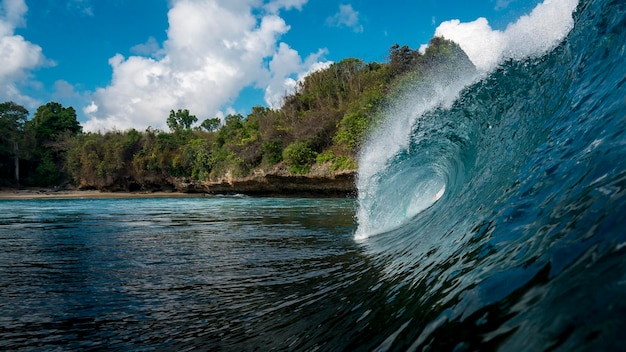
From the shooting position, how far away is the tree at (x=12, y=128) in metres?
45.2

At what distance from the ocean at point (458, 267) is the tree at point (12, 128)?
163ft

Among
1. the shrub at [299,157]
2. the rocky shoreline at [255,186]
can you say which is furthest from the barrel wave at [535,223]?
the shrub at [299,157]

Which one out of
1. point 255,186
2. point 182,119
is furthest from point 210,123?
point 255,186

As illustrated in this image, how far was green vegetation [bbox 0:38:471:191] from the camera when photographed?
91.3ft

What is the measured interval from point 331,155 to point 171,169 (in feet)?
66.0

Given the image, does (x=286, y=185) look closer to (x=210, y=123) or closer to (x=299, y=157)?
(x=299, y=157)

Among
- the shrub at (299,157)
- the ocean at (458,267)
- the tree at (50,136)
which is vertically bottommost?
the ocean at (458,267)

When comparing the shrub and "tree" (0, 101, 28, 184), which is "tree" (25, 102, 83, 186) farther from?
the shrub

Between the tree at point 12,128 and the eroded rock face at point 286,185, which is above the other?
the tree at point 12,128

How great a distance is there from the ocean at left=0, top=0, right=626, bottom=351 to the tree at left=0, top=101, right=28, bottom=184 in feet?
163

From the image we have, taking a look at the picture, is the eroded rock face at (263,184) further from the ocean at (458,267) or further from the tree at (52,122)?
the ocean at (458,267)

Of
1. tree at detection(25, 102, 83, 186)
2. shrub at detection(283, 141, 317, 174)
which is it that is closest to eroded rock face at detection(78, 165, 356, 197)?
shrub at detection(283, 141, 317, 174)

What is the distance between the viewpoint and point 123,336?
257 cm

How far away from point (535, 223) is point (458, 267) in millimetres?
434
